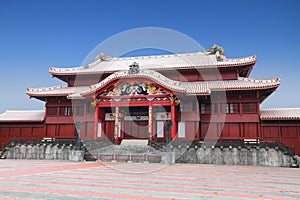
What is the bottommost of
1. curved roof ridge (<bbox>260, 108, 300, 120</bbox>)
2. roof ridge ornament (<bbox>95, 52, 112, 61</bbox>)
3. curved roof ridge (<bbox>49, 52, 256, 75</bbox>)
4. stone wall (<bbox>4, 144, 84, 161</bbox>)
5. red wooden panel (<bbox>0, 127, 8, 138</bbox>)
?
stone wall (<bbox>4, 144, 84, 161</bbox>)

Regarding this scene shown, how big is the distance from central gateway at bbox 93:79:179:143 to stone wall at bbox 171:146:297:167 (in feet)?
6.44

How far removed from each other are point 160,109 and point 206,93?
5.09 m

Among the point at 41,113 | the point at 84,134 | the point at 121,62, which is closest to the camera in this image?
the point at 84,134

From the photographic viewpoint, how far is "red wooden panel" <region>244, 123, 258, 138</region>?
20.8 meters

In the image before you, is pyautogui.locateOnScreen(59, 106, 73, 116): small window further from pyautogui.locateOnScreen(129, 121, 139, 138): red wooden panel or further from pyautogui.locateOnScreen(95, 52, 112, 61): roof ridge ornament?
pyautogui.locateOnScreen(95, 52, 112, 61): roof ridge ornament

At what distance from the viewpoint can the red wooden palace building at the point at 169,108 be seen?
66.9ft

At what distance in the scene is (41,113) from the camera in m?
27.7

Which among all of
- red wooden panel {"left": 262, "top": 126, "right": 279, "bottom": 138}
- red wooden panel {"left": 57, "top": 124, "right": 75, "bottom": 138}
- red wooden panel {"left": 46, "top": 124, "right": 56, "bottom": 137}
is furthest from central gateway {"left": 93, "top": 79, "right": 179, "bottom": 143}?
red wooden panel {"left": 262, "top": 126, "right": 279, "bottom": 138}

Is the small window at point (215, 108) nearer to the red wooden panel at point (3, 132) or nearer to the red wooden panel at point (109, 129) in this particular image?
the red wooden panel at point (109, 129)

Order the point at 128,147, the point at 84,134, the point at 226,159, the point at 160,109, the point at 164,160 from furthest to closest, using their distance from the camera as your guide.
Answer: the point at 84,134 < the point at 160,109 < the point at 128,147 < the point at 226,159 < the point at 164,160

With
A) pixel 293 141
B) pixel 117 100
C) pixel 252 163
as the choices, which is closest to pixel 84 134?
pixel 117 100

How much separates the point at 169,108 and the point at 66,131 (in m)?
11.2

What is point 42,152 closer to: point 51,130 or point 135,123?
point 51,130

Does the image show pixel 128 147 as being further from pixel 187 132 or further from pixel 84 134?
pixel 84 134
